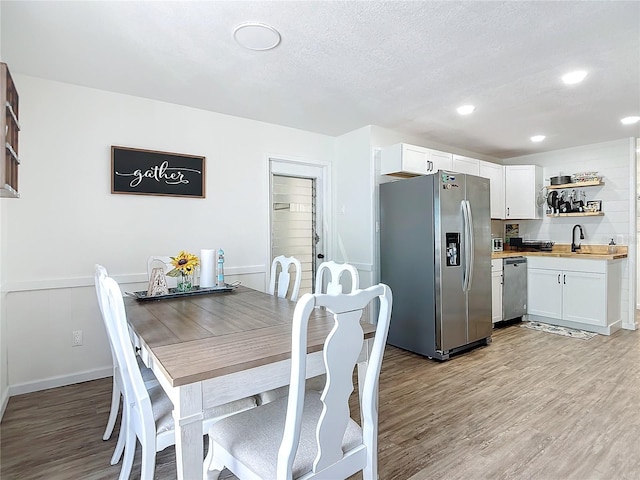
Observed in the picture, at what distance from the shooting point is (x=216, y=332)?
5.21 feet

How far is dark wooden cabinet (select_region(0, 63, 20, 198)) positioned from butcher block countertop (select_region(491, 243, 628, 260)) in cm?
454

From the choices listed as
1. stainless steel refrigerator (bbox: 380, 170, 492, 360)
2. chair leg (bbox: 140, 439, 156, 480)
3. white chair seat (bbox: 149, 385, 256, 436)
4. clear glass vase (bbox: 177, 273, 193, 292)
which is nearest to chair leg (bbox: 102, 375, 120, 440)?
white chair seat (bbox: 149, 385, 256, 436)

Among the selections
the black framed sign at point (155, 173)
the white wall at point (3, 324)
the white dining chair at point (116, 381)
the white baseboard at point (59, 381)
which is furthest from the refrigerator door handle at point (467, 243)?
the white wall at point (3, 324)

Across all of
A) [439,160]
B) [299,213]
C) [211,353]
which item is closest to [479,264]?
[439,160]

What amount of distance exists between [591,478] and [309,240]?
3207 mm

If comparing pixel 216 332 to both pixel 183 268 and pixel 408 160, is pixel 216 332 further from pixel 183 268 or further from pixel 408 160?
pixel 408 160

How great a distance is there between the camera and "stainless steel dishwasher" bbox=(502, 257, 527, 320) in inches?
Result: 179

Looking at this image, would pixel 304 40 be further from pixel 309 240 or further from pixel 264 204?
pixel 309 240

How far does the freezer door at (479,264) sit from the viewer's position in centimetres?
362

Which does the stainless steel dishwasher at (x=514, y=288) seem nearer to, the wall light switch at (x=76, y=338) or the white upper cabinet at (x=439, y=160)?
the white upper cabinet at (x=439, y=160)

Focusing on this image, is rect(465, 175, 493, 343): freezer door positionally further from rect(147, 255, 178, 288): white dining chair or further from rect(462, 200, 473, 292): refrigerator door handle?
rect(147, 255, 178, 288): white dining chair

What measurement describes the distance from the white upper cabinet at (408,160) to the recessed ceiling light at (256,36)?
1975 mm

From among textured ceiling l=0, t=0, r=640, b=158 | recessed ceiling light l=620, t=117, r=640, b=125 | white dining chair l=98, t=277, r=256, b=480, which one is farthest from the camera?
recessed ceiling light l=620, t=117, r=640, b=125

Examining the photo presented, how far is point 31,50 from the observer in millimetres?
2322
